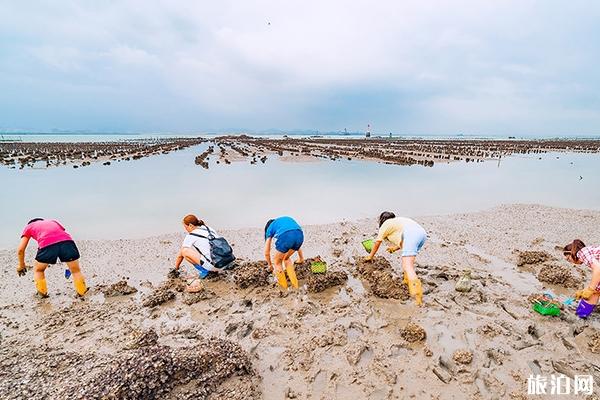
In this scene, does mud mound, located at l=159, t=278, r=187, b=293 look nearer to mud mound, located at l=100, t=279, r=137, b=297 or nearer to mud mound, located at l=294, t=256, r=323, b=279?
mud mound, located at l=100, t=279, r=137, b=297

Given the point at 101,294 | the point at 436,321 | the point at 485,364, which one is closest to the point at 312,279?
the point at 436,321

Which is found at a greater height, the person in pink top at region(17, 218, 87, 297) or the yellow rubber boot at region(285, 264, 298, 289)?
the person in pink top at region(17, 218, 87, 297)

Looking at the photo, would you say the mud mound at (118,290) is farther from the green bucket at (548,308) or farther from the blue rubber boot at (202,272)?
the green bucket at (548,308)

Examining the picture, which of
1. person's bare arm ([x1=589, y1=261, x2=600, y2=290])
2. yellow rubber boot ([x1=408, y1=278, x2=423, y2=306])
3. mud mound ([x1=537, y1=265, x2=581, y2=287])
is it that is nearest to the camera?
person's bare arm ([x1=589, y1=261, x2=600, y2=290])

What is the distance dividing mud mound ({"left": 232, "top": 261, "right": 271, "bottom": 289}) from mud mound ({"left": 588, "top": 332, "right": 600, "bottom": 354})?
13.9 ft

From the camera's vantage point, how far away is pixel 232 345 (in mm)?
3498

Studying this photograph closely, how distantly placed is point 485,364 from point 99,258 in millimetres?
6930

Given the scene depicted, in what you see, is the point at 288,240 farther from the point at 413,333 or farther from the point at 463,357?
the point at 463,357

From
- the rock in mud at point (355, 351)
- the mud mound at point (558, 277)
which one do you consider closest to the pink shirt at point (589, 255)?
the mud mound at point (558, 277)

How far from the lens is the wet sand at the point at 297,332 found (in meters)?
3.12

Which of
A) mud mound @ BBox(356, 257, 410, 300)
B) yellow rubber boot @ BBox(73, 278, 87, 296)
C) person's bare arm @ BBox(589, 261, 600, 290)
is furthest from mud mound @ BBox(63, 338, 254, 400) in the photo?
person's bare arm @ BBox(589, 261, 600, 290)

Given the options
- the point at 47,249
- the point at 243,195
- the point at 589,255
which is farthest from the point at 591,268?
the point at 243,195

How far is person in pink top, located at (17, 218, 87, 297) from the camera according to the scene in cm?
487

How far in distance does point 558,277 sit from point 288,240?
180 inches
